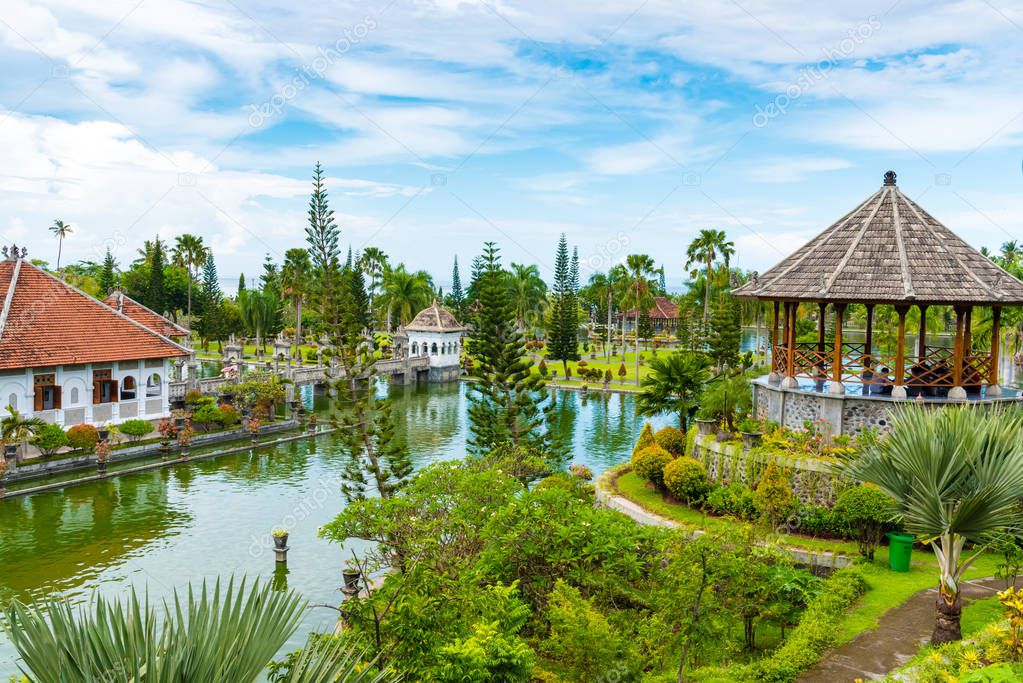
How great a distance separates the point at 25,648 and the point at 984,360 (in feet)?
58.1

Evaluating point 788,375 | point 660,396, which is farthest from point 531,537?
point 660,396

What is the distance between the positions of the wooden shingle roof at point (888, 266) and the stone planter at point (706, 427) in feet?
9.87

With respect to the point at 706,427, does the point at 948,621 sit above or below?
below

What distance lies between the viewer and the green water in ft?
53.7

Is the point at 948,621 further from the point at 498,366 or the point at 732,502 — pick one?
the point at 498,366

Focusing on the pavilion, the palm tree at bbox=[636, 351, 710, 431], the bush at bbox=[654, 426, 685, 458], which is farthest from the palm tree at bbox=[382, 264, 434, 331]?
the pavilion

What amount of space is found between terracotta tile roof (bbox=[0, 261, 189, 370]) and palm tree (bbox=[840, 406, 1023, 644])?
26.1 meters

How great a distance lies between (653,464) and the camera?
1802cm

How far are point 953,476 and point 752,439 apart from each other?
7524mm

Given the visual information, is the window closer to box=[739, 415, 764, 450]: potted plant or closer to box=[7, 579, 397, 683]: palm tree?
box=[739, 415, 764, 450]: potted plant

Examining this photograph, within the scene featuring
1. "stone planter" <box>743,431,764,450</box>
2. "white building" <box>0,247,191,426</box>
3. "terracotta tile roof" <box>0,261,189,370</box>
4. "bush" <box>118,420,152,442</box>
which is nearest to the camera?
"stone planter" <box>743,431,764,450</box>

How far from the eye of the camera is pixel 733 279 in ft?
158

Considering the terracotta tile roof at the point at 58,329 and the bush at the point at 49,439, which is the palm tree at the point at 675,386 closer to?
the bush at the point at 49,439

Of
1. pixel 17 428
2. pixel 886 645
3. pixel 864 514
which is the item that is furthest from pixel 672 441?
pixel 17 428
